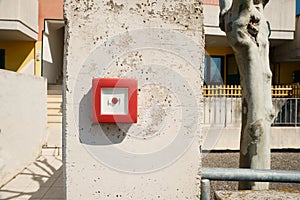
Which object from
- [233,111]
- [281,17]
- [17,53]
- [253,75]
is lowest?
[233,111]

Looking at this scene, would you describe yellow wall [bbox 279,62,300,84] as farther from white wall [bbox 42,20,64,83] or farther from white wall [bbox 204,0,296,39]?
white wall [bbox 42,20,64,83]

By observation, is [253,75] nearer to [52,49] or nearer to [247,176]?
[247,176]

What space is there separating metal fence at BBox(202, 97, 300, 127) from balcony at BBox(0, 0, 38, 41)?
7340 mm

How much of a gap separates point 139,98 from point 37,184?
12.5 feet

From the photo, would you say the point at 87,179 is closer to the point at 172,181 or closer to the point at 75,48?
the point at 172,181

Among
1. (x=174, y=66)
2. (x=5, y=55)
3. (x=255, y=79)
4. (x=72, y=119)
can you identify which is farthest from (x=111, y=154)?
(x=5, y=55)

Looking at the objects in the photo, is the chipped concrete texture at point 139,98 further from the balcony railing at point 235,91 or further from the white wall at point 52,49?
the white wall at point 52,49

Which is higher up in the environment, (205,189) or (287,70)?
(287,70)

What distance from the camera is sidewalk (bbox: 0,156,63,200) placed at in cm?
394

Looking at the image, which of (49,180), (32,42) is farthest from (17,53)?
(49,180)

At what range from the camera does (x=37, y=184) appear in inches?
175

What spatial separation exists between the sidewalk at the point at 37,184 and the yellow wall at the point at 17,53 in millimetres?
6997

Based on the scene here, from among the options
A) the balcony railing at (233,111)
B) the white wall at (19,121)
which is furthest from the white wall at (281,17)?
the white wall at (19,121)

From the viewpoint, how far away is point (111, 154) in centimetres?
155
